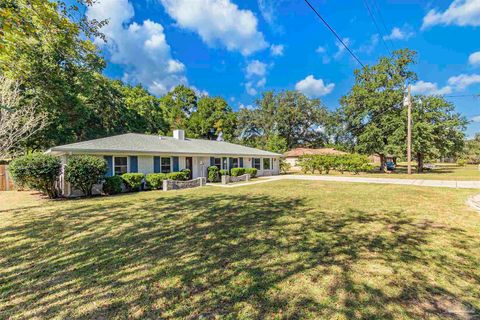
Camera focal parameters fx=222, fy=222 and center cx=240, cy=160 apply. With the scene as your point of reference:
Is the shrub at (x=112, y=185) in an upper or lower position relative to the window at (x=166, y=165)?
lower

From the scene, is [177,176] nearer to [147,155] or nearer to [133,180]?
[147,155]

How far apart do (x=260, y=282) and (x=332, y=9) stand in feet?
30.1

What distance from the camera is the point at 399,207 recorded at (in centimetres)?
768

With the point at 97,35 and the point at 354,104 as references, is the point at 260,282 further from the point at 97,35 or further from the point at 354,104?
the point at 354,104

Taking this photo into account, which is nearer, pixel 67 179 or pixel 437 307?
pixel 437 307

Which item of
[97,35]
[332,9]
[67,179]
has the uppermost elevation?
[332,9]

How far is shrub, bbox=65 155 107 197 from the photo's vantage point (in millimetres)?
10148

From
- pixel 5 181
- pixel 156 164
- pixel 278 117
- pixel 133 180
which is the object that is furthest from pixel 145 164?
pixel 278 117

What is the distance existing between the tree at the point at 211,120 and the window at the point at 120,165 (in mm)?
25237

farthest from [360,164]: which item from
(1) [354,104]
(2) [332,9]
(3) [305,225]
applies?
(3) [305,225]

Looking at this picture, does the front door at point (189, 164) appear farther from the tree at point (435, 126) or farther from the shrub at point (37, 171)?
the tree at point (435, 126)

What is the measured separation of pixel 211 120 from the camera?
125 ft

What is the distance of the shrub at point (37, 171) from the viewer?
362 inches

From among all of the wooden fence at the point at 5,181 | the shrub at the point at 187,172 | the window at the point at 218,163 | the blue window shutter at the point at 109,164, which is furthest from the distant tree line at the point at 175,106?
the window at the point at 218,163
